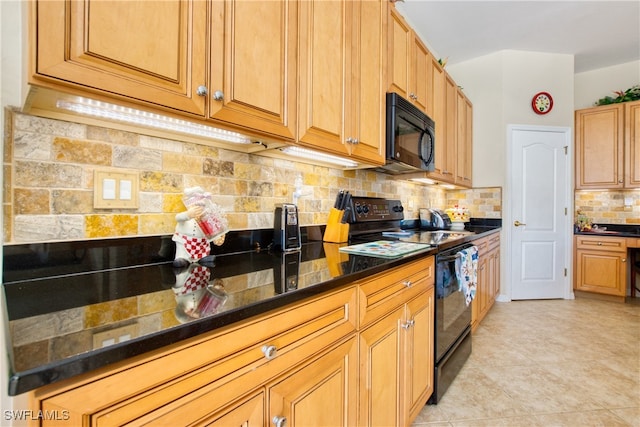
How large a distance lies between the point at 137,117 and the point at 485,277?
2968 mm

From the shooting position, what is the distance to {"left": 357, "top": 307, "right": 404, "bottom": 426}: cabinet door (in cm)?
104

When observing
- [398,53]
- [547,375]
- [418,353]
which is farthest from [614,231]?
[418,353]

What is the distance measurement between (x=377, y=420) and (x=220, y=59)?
4.48 feet

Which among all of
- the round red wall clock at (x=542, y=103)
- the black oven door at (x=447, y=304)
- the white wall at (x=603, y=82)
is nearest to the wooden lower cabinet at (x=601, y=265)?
the round red wall clock at (x=542, y=103)

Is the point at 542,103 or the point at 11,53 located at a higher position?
the point at 542,103

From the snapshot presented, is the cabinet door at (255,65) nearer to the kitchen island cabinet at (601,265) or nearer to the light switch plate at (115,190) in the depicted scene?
the light switch plate at (115,190)

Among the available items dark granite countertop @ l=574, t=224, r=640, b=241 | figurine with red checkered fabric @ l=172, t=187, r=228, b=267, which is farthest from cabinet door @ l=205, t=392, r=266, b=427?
dark granite countertop @ l=574, t=224, r=640, b=241

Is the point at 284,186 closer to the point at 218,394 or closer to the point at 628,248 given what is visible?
the point at 218,394

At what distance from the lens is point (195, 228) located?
105 cm

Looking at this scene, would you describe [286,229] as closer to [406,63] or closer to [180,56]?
[180,56]

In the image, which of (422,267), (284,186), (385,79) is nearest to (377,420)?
(422,267)

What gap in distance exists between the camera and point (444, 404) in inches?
66.2

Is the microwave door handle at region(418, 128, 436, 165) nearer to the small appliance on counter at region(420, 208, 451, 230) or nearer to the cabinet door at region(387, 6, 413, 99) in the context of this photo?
the cabinet door at region(387, 6, 413, 99)

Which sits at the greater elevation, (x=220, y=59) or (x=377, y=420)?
(x=220, y=59)
